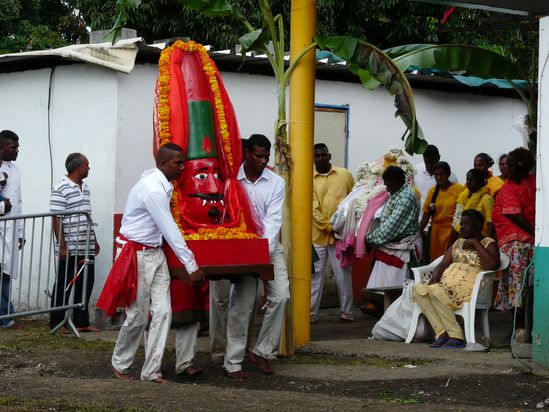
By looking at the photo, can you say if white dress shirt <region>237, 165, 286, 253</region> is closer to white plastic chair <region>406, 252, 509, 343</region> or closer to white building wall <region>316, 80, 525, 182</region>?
white plastic chair <region>406, 252, 509, 343</region>

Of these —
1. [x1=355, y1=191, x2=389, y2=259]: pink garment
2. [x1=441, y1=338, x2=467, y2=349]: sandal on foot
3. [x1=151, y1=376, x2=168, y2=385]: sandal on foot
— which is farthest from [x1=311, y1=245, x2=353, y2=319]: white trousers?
[x1=151, y1=376, x2=168, y2=385]: sandal on foot

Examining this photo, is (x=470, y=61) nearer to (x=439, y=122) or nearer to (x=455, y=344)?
(x=455, y=344)

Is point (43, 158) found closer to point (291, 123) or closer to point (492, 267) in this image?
point (291, 123)

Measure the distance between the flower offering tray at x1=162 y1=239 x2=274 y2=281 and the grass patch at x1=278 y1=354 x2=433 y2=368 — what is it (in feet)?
4.21

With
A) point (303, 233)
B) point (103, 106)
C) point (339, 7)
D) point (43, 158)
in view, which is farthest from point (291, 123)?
point (339, 7)

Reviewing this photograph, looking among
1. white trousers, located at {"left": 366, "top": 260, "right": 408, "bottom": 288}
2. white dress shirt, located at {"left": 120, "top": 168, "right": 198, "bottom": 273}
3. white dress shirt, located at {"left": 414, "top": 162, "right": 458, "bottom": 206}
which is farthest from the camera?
white dress shirt, located at {"left": 414, "top": 162, "right": 458, "bottom": 206}

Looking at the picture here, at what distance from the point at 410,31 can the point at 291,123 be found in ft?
39.0

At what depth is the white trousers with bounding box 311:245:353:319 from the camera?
43.4 feet

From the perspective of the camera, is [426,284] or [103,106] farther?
[103,106]

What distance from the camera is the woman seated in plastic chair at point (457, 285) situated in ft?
36.1

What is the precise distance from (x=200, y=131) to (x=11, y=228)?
3.54 m

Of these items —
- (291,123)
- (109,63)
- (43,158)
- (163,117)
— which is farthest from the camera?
(43,158)

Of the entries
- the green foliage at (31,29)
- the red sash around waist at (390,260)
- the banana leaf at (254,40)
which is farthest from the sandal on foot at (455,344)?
the green foliage at (31,29)

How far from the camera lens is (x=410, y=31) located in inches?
862
